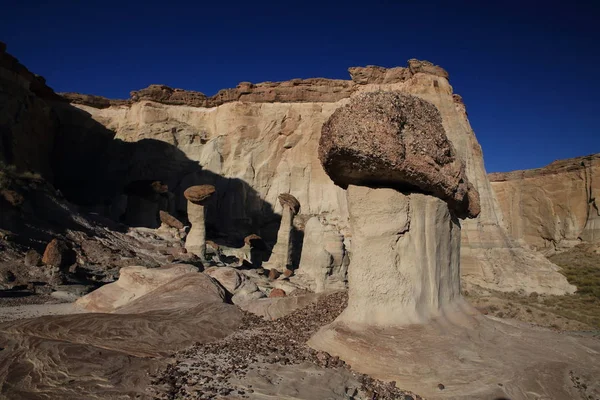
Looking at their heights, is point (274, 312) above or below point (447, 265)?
below

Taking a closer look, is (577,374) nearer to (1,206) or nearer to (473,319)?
(473,319)

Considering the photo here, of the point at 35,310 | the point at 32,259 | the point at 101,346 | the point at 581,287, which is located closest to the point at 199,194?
the point at 32,259

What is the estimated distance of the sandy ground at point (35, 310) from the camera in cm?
687

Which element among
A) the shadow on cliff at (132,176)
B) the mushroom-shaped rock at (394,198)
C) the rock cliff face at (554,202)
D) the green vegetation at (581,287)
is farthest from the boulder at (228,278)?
the rock cliff face at (554,202)

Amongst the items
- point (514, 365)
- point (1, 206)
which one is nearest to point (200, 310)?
point (514, 365)

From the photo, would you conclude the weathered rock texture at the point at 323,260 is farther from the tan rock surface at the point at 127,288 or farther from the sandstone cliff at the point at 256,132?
the sandstone cliff at the point at 256,132

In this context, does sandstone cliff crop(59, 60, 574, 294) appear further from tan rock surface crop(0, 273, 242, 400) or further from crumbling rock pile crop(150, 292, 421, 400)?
crumbling rock pile crop(150, 292, 421, 400)

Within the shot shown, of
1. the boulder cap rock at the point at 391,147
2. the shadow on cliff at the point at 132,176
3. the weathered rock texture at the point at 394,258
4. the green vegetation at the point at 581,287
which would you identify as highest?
the shadow on cliff at the point at 132,176

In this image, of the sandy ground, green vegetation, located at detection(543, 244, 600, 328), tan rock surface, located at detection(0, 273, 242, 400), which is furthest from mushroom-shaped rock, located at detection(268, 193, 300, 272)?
tan rock surface, located at detection(0, 273, 242, 400)

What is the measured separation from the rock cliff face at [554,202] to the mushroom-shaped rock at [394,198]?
3440cm

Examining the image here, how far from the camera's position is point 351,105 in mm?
4566

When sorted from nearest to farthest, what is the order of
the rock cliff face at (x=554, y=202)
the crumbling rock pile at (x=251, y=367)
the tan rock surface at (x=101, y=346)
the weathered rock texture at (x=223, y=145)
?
the tan rock surface at (x=101, y=346) < the crumbling rock pile at (x=251, y=367) < the weathered rock texture at (x=223, y=145) < the rock cliff face at (x=554, y=202)

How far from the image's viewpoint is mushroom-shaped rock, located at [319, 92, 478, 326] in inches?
177

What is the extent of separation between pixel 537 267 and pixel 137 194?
2114 cm
